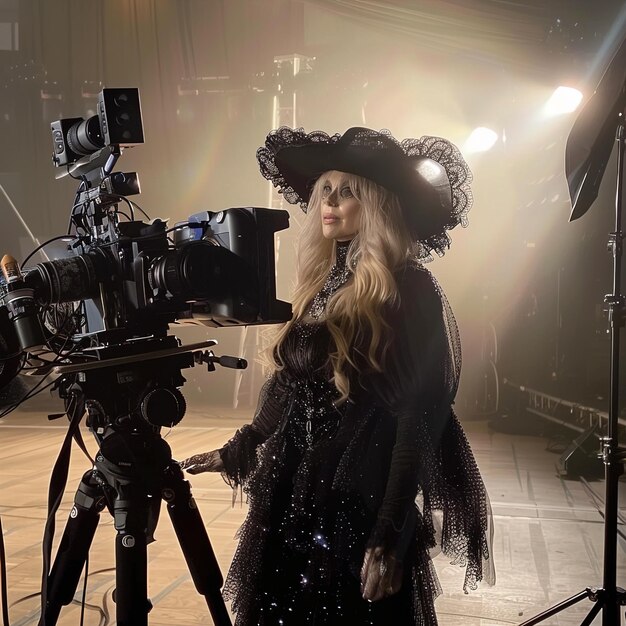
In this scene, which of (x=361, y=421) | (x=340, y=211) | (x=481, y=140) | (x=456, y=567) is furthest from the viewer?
(x=481, y=140)

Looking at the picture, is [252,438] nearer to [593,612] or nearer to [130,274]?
[130,274]

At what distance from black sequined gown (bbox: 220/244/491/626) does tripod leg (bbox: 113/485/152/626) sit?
20 cm

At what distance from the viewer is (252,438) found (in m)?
1.29

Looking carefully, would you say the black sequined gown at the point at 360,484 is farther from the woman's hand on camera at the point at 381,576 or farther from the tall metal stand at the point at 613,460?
the tall metal stand at the point at 613,460

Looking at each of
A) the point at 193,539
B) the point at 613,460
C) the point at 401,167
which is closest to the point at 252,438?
the point at 193,539

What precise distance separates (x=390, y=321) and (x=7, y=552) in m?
1.93

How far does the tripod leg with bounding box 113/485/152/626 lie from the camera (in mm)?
1068

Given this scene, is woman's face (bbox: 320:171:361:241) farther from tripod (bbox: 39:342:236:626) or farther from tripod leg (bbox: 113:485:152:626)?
tripod leg (bbox: 113:485:152:626)

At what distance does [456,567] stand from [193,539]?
1344 mm

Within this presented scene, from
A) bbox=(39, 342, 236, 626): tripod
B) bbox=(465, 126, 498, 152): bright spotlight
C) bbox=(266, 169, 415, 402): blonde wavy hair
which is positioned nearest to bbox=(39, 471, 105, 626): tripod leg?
bbox=(39, 342, 236, 626): tripod

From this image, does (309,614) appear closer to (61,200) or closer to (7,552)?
(7,552)

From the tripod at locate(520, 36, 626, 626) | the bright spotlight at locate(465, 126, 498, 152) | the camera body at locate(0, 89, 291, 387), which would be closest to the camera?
the camera body at locate(0, 89, 291, 387)

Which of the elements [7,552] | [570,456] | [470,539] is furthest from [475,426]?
[470,539]

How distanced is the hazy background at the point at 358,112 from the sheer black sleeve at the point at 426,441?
274cm
